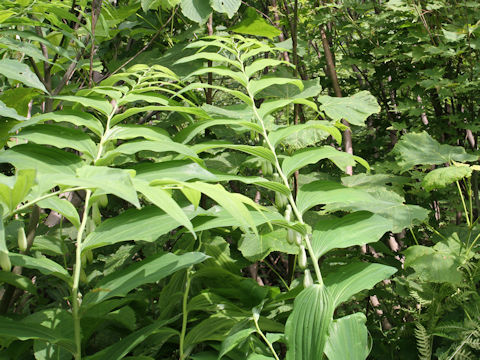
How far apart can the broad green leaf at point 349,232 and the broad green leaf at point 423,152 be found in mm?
707

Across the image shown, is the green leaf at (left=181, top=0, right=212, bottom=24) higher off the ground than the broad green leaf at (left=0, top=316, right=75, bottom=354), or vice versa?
the green leaf at (left=181, top=0, right=212, bottom=24)

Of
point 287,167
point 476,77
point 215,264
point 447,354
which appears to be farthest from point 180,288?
point 476,77

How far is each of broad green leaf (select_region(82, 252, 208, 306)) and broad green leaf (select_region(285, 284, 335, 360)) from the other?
0.55 feet

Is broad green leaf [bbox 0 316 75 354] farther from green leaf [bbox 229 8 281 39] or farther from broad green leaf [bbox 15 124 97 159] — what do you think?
green leaf [bbox 229 8 281 39]

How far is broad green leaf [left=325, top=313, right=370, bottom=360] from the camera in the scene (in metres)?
0.66

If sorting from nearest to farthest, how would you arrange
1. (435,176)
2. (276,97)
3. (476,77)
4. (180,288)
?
(180,288), (435,176), (276,97), (476,77)

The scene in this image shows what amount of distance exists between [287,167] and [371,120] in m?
1.80

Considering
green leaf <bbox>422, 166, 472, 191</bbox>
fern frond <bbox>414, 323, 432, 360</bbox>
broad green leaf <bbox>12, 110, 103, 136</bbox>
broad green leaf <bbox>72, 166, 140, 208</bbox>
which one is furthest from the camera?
green leaf <bbox>422, 166, 472, 191</bbox>

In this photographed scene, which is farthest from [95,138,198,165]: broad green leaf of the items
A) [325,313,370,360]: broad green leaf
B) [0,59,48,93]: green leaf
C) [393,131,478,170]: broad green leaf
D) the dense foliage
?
[393,131,478,170]: broad green leaf

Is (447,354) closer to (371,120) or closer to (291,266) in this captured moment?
(291,266)

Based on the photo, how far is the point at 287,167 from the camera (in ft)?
3.11

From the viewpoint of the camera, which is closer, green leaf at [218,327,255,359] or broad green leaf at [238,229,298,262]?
green leaf at [218,327,255,359]

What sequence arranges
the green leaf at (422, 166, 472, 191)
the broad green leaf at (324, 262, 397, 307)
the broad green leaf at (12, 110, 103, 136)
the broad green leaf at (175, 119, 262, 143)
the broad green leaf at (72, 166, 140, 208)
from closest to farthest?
the broad green leaf at (72, 166, 140, 208)
the broad green leaf at (324, 262, 397, 307)
the broad green leaf at (12, 110, 103, 136)
the broad green leaf at (175, 119, 262, 143)
the green leaf at (422, 166, 472, 191)

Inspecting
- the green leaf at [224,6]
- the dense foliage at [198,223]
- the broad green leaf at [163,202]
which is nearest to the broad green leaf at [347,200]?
the dense foliage at [198,223]
